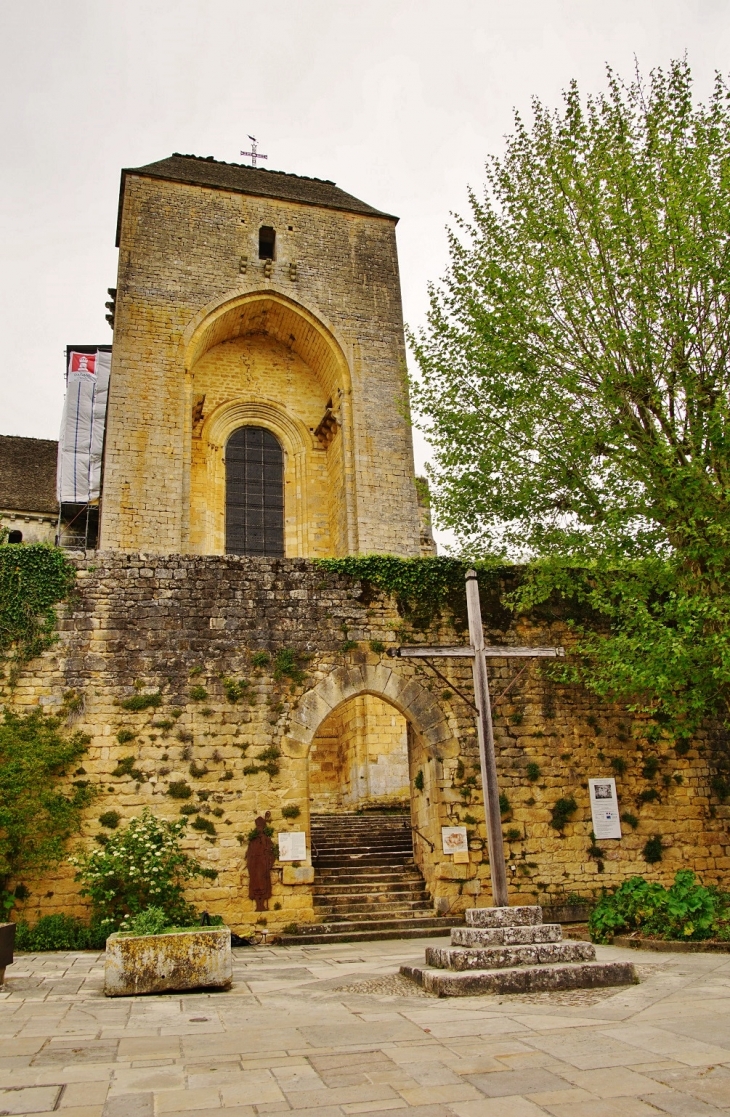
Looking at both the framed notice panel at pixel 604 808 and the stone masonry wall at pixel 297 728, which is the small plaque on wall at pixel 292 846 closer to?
the stone masonry wall at pixel 297 728

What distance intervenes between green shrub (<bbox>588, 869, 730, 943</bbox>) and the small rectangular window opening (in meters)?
13.9

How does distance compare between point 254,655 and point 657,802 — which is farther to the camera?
point 657,802

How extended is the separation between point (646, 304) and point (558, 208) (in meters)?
1.76

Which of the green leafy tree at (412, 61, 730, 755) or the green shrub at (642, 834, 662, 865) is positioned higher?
the green leafy tree at (412, 61, 730, 755)

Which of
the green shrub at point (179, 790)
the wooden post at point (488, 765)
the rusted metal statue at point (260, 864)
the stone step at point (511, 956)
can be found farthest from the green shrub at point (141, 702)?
the stone step at point (511, 956)

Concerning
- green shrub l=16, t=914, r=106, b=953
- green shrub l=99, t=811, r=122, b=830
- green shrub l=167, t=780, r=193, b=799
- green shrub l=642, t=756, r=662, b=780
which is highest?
green shrub l=642, t=756, r=662, b=780

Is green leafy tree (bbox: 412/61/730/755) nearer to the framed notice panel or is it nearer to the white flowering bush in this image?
the framed notice panel

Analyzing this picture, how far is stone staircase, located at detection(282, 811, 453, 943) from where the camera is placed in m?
9.22

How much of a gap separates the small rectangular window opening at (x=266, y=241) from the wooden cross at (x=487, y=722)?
40.6 ft

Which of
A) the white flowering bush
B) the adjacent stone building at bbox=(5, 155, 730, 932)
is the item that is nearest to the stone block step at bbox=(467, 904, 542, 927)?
Answer: the adjacent stone building at bbox=(5, 155, 730, 932)

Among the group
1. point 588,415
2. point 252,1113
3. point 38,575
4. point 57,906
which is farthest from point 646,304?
point 57,906

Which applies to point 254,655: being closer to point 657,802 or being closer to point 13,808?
point 13,808

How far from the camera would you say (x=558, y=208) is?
32.2 ft

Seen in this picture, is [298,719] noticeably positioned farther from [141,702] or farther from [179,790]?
[141,702]
